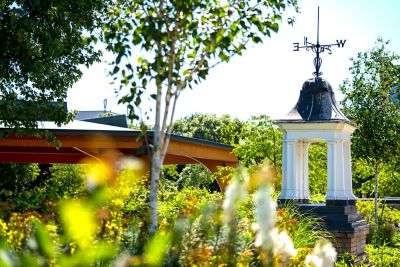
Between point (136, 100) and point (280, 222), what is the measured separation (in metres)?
2.27

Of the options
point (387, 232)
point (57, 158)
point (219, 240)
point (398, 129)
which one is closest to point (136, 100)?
point (219, 240)

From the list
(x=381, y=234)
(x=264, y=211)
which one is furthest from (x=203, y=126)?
(x=264, y=211)

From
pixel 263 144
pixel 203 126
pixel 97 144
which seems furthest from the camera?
pixel 203 126

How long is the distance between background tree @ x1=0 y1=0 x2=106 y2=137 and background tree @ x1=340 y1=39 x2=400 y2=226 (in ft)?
27.6

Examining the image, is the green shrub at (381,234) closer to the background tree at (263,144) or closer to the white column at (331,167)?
the white column at (331,167)

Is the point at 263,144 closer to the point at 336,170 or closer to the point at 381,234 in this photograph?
the point at 381,234

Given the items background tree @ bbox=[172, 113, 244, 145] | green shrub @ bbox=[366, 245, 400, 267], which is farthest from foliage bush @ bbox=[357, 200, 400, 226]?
background tree @ bbox=[172, 113, 244, 145]

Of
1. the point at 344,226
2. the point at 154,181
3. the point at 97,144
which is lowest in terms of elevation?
the point at 344,226

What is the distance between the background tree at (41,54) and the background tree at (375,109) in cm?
842

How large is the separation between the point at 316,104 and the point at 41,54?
5.18 metres

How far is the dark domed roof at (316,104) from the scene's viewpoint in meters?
12.5

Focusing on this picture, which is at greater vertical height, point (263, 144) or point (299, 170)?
point (263, 144)

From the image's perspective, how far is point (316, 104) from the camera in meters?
12.6

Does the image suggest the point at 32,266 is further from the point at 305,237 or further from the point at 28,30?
the point at 28,30
